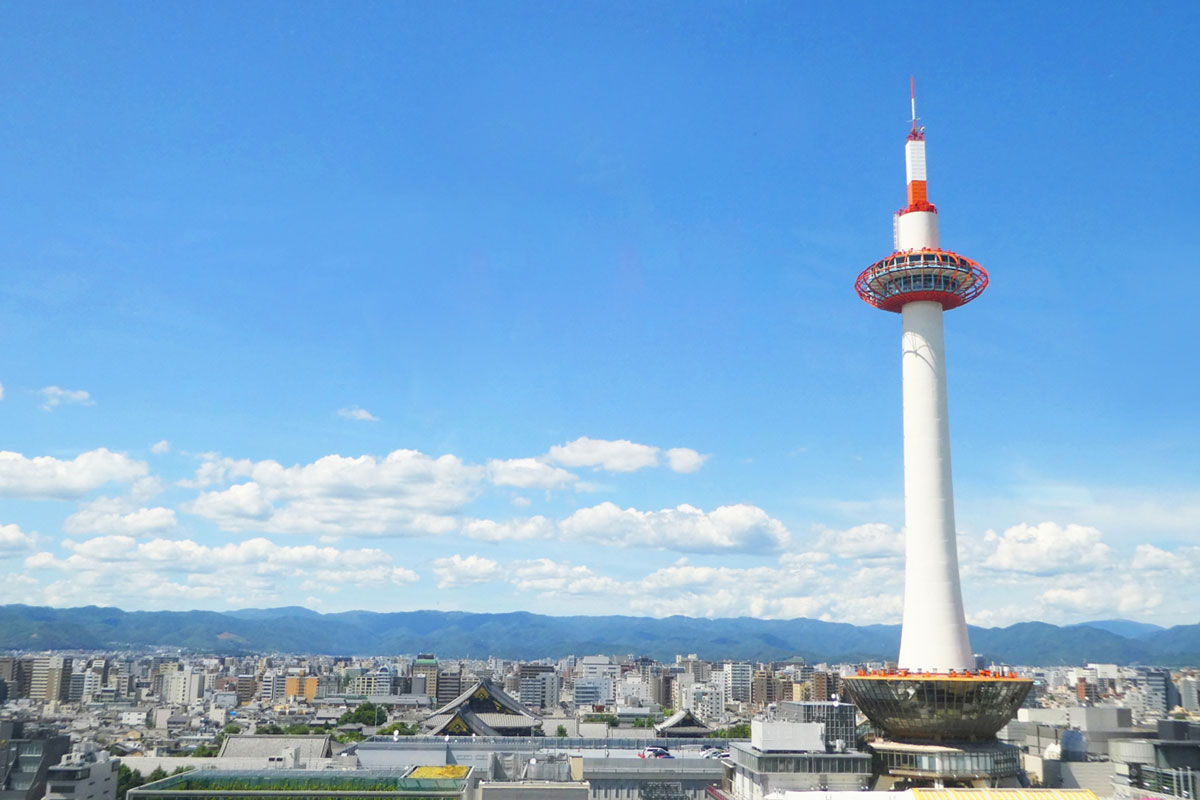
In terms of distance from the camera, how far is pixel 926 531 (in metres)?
83.6

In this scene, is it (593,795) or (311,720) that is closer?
(593,795)

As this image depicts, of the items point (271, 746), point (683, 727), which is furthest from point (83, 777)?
point (683, 727)

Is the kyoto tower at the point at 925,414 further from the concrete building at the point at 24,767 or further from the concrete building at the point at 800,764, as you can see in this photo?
the concrete building at the point at 24,767

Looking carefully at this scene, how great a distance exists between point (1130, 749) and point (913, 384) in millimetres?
36248

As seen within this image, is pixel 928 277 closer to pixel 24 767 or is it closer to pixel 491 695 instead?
pixel 24 767

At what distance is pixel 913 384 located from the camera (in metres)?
88.3

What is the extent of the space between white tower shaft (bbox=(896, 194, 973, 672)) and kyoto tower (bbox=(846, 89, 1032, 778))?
8 centimetres

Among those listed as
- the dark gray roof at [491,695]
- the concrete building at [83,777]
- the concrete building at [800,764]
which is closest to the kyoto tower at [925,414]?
the concrete building at [800,764]

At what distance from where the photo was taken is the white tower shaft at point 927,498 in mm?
80938

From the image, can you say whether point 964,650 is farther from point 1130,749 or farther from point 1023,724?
point 1023,724

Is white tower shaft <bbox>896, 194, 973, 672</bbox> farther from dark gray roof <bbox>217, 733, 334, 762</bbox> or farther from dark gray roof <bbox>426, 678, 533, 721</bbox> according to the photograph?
dark gray roof <bbox>426, 678, 533, 721</bbox>

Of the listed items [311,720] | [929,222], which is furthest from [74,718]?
[929,222]

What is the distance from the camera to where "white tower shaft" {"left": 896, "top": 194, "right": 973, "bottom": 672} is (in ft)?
266

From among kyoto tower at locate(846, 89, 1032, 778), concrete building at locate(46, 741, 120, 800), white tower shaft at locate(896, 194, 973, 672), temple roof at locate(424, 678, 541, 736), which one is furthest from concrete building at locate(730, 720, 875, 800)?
temple roof at locate(424, 678, 541, 736)
